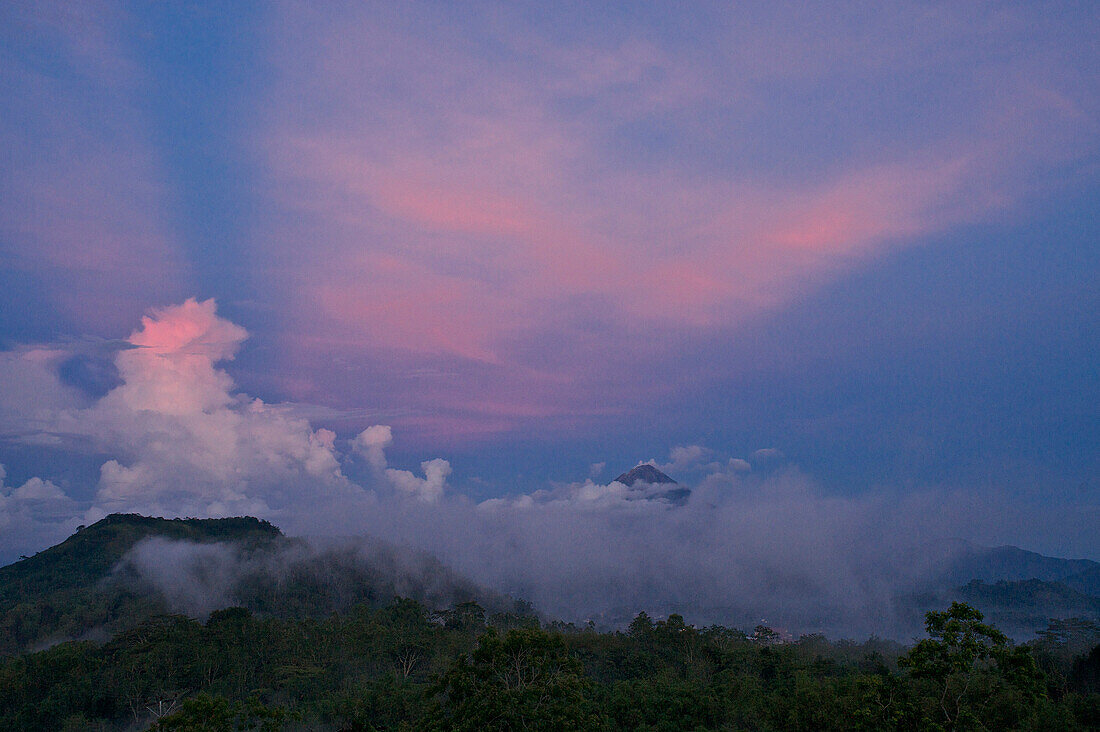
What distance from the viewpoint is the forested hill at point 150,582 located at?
122438mm

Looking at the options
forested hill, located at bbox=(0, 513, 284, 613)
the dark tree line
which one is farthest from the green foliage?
the dark tree line

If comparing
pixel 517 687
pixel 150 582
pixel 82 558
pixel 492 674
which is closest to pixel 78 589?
pixel 150 582

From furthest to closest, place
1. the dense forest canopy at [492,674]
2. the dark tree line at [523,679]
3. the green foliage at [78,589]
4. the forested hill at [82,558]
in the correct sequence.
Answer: the forested hill at [82,558]
the green foliage at [78,589]
the dense forest canopy at [492,674]
the dark tree line at [523,679]

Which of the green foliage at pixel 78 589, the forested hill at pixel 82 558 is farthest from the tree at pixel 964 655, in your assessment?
the forested hill at pixel 82 558

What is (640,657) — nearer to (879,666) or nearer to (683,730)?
(879,666)

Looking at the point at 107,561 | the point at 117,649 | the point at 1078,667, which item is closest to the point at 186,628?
the point at 117,649

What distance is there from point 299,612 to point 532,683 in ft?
487

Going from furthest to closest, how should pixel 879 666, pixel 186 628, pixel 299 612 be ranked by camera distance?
pixel 299 612 → pixel 186 628 → pixel 879 666

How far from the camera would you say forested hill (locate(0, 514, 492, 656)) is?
122m

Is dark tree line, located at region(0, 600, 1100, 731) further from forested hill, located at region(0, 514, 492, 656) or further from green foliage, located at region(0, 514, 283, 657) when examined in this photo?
forested hill, located at region(0, 514, 492, 656)

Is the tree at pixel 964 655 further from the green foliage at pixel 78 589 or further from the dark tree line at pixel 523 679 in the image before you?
the green foliage at pixel 78 589

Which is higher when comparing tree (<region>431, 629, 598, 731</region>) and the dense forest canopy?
tree (<region>431, 629, 598, 731</region>)

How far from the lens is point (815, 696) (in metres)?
39.8

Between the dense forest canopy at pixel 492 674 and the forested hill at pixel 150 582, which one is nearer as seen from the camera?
the dense forest canopy at pixel 492 674
